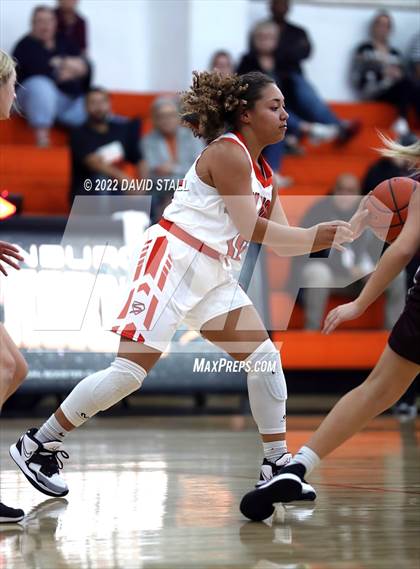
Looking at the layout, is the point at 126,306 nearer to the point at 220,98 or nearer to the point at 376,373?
the point at 220,98

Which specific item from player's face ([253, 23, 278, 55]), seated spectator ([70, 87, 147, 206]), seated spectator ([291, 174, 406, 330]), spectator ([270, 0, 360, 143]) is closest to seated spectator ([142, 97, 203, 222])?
seated spectator ([70, 87, 147, 206])

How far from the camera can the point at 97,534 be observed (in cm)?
356

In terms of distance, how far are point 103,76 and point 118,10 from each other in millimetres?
730

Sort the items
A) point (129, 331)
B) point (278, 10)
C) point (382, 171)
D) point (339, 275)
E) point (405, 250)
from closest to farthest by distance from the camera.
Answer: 1. point (405, 250)
2. point (129, 331)
3. point (339, 275)
4. point (382, 171)
5. point (278, 10)

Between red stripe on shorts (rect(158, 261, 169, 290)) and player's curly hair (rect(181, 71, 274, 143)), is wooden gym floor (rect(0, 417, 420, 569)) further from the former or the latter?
player's curly hair (rect(181, 71, 274, 143))

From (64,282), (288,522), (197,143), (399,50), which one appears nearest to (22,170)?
(197,143)

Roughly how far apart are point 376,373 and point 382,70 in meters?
9.22

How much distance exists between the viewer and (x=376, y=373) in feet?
12.6

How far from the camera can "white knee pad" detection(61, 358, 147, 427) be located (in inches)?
165

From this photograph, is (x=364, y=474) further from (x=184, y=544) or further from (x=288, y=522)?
(x=184, y=544)

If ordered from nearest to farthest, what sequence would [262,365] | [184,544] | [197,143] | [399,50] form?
[184,544] → [262,365] → [197,143] → [399,50]

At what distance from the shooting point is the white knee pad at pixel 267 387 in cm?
426

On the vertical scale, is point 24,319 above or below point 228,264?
below

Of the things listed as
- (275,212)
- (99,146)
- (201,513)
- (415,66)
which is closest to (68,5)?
(99,146)
